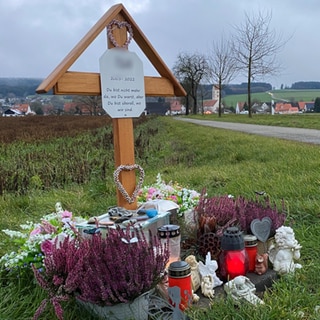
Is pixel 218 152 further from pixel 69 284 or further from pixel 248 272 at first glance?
pixel 69 284

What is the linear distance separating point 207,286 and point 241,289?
0.62 ft

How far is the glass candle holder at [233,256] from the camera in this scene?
7.75 feet

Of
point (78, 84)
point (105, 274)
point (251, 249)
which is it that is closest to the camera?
point (105, 274)

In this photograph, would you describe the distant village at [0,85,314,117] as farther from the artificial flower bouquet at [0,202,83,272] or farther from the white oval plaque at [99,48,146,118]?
the artificial flower bouquet at [0,202,83,272]

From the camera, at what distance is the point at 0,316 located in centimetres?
223

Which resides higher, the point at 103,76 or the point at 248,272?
the point at 103,76

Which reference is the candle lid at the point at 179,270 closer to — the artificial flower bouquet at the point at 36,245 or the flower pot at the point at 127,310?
the flower pot at the point at 127,310

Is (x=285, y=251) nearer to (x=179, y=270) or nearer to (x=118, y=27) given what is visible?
(x=179, y=270)

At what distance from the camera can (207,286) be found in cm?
229

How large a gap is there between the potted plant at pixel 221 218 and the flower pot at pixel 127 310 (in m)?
0.64

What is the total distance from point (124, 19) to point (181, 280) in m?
1.93

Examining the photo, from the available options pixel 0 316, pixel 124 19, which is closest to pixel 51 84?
pixel 124 19

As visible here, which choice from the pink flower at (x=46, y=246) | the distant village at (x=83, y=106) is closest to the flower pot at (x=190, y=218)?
the pink flower at (x=46, y=246)

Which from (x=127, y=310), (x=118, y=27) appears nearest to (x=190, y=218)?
(x=127, y=310)
